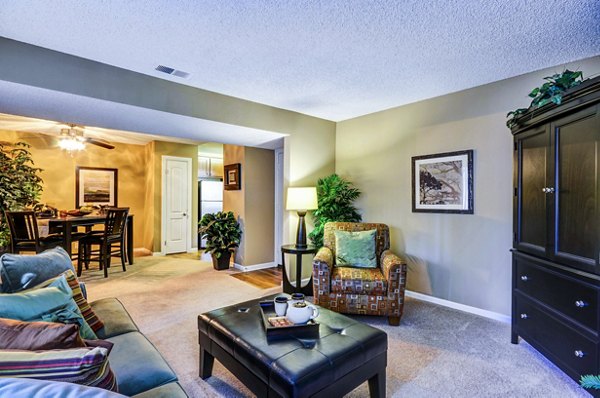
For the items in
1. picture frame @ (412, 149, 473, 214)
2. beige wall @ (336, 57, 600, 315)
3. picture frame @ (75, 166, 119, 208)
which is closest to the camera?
beige wall @ (336, 57, 600, 315)

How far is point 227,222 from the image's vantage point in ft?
17.6

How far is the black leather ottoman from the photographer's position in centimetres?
147

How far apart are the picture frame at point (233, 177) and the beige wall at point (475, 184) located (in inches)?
81.4

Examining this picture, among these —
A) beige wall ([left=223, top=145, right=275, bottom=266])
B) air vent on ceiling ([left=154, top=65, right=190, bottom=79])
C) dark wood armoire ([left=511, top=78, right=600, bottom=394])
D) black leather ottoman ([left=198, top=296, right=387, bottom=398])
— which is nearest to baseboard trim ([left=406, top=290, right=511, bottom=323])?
dark wood armoire ([left=511, top=78, right=600, bottom=394])

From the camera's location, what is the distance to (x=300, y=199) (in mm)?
3889

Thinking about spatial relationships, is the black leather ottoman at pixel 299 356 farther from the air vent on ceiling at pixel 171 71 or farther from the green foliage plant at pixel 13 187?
the green foliage plant at pixel 13 187

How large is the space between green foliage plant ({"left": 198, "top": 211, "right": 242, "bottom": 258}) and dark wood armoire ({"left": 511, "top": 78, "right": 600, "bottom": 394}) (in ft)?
13.2

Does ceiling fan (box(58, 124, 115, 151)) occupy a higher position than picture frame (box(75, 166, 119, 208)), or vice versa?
ceiling fan (box(58, 124, 115, 151))

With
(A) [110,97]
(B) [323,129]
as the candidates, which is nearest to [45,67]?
(A) [110,97]

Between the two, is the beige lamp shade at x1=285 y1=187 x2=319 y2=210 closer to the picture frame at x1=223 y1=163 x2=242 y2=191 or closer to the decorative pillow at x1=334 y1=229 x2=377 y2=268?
the decorative pillow at x1=334 y1=229 x2=377 y2=268

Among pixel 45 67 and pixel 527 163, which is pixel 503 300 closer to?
pixel 527 163

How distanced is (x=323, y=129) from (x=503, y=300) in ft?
10.4

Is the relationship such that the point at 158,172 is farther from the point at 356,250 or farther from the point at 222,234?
the point at 356,250

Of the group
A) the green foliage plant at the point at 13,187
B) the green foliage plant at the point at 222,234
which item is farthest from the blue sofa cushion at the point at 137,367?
the green foliage plant at the point at 13,187
